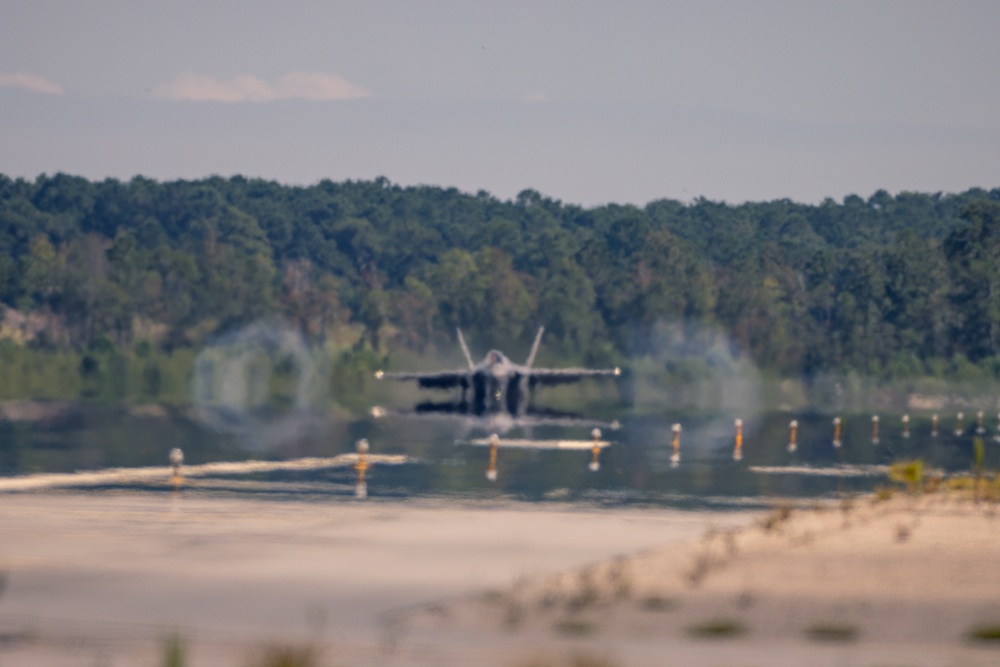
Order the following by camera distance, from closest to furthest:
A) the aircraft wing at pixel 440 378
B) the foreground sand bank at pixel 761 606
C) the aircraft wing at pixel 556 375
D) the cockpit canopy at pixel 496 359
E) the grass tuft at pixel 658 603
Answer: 1. the foreground sand bank at pixel 761 606
2. the grass tuft at pixel 658 603
3. the cockpit canopy at pixel 496 359
4. the aircraft wing at pixel 556 375
5. the aircraft wing at pixel 440 378

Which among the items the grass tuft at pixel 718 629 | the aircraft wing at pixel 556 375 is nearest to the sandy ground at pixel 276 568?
the grass tuft at pixel 718 629

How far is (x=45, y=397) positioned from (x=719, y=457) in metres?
58.9

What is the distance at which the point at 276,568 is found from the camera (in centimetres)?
1828

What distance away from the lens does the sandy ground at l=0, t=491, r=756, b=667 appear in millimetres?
13781

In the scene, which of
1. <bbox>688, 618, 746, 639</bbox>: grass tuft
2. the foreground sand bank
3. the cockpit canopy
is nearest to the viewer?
the foreground sand bank

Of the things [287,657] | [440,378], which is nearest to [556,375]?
[440,378]

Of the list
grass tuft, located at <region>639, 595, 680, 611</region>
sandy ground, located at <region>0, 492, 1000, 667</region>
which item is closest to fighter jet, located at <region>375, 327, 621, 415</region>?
sandy ground, located at <region>0, 492, 1000, 667</region>

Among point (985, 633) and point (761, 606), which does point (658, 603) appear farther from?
point (985, 633)

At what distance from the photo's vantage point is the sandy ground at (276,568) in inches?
543

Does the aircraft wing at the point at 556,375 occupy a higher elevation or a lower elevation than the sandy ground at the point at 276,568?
higher

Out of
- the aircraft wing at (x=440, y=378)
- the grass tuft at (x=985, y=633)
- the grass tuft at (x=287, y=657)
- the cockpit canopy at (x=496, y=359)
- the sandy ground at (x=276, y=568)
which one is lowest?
the sandy ground at (x=276, y=568)

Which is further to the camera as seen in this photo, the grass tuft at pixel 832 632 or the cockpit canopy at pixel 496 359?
the cockpit canopy at pixel 496 359

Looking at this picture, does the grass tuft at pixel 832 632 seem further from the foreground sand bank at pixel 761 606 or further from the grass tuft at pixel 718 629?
the grass tuft at pixel 718 629

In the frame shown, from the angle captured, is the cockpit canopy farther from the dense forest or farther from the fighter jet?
the dense forest
